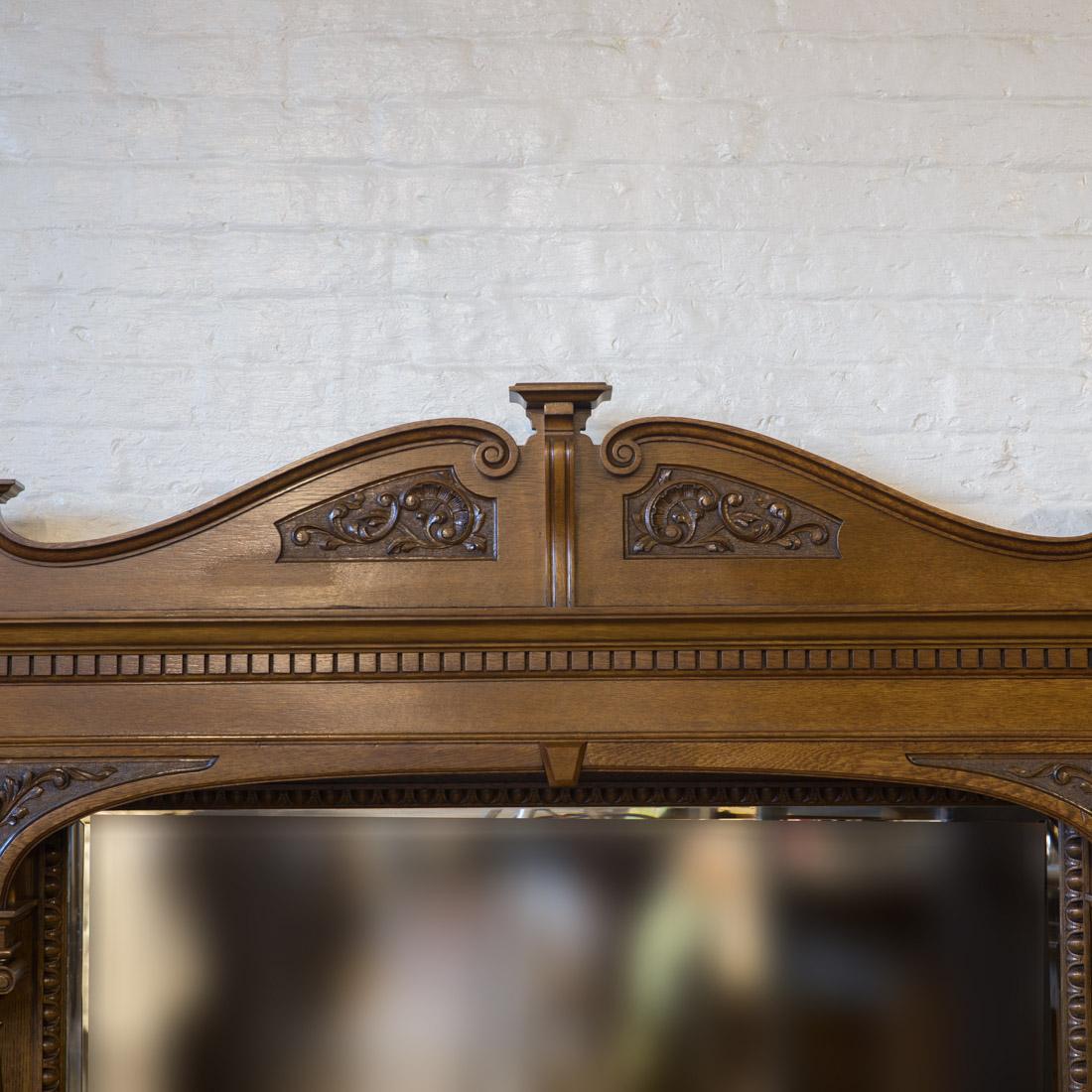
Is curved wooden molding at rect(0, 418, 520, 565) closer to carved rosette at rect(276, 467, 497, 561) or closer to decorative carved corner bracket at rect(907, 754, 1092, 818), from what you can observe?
carved rosette at rect(276, 467, 497, 561)

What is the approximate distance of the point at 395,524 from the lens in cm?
128

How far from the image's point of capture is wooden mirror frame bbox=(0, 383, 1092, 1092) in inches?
49.6

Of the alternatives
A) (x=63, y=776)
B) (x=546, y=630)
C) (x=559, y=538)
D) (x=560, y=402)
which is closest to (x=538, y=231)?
(x=560, y=402)

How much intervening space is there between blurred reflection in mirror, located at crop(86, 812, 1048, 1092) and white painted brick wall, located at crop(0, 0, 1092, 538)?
1.59 feet

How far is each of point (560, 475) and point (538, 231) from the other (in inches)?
16.2

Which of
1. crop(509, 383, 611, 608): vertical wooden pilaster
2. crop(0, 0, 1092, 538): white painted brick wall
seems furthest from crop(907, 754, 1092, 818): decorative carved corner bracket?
crop(509, 383, 611, 608): vertical wooden pilaster

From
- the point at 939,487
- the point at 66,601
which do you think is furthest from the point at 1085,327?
the point at 66,601

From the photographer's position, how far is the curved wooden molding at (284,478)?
127 centimetres

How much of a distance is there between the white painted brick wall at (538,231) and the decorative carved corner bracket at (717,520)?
0.69 feet

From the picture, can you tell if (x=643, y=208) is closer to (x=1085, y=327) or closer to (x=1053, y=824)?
(x=1085, y=327)

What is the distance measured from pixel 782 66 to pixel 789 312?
0.36 meters

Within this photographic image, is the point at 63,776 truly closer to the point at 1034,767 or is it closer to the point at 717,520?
the point at 717,520

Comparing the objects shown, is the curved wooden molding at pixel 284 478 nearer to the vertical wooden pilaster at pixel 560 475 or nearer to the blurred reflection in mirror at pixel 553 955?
the vertical wooden pilaster at pixel 560 475

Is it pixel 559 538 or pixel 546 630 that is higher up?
pixel 559 538
